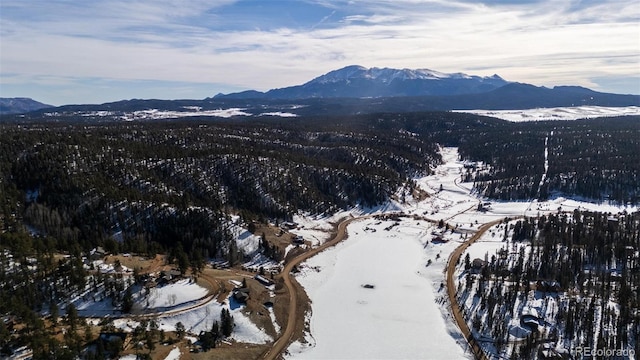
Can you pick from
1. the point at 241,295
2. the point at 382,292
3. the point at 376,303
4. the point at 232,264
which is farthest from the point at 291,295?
the point at 232,264

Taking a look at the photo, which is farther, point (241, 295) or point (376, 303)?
point (376, 303)

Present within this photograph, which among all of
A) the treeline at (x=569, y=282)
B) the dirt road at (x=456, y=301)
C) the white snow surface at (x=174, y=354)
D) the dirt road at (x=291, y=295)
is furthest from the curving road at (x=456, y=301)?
→ the white snow surface at (x=174, y=354)

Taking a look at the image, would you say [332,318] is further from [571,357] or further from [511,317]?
[571,357]

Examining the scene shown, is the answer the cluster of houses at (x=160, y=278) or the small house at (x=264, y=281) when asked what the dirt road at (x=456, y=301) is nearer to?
the small house at (x=264, y=281)

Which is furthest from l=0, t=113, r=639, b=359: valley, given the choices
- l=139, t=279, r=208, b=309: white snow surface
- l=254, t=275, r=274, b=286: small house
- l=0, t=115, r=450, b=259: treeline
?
l=254, t=275, r=274, b=286: small house

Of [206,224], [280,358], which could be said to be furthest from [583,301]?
[206,224]

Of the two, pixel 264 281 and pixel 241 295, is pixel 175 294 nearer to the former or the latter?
pixel 241 295
